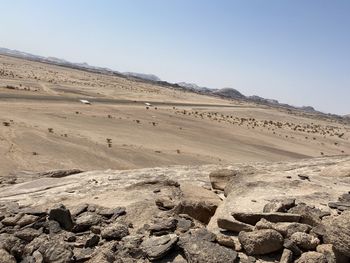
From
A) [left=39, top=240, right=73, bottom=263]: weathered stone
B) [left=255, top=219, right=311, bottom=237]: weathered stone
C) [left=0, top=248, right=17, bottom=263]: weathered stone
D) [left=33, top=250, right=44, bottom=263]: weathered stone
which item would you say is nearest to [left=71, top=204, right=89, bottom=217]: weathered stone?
[left=39, top=240, right=73, bottom=263]: weathered stone

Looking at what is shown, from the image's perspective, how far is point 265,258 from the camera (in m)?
7.72

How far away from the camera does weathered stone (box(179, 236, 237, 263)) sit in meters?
7.41

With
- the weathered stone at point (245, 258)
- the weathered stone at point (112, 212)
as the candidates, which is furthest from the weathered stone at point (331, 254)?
the weathered stone at point (112, 212)

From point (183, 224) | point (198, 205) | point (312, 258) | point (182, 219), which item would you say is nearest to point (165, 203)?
point (198, 205)

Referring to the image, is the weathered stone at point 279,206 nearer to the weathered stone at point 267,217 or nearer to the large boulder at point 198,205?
the weathered stone at point 267,217

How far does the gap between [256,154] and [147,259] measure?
31.4 metres

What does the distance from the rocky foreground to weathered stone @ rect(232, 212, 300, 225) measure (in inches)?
0.8

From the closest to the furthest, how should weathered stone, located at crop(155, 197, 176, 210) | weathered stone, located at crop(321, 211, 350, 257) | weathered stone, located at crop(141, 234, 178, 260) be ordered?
weathered stone, located at crop(321, 211, 350, 257)
weathered stone, located at crop(141, 234, 178, 260)
weathered stone, located at crop(155, 197, 176, 210)

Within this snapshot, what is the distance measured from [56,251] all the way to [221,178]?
624cm

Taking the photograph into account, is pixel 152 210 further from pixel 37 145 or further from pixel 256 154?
pixel 256 154

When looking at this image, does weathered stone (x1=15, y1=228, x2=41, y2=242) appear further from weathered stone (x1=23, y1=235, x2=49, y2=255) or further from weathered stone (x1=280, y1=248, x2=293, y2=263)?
weathered stone (x1=280, y1=248, x2=293, y2=263)

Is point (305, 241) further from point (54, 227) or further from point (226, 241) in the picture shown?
point (54, 227)

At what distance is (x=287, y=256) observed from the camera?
7414mm

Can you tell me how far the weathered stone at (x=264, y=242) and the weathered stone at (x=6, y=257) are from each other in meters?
4.97
